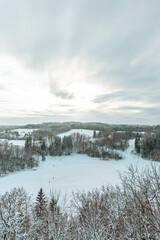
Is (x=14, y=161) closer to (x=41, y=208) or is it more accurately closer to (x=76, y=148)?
(x=76, y=148)

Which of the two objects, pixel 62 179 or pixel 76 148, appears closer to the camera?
pixel 62 179

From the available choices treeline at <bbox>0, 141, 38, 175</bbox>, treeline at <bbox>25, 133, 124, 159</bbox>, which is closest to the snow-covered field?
treeline at <bbox>0, 141, 38, 175</bbox>

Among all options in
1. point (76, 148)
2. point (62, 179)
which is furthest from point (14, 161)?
point (76, 148)

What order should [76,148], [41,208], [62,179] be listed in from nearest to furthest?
[41,208] < [62,179] < [76,148]

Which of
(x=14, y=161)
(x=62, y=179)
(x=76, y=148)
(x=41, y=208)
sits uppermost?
(x=41, y=208)

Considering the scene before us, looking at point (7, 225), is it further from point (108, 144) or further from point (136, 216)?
point (108, 144)

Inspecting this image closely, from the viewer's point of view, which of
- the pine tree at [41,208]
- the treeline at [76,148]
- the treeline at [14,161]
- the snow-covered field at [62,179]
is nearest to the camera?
the pine tree at [41,208]

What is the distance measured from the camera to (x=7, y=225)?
8.27m

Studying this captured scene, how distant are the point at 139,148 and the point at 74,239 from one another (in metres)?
82.2

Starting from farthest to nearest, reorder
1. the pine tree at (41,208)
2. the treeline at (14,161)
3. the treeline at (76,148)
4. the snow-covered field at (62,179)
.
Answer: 1. the treeline at (76,148)
2. the treeline at (14,161)
3. the snow-covered field at (62,179)
4. the pine tree at (41,208)

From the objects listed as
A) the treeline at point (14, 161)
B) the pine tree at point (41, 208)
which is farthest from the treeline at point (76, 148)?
the pine tree at point (41, 208)

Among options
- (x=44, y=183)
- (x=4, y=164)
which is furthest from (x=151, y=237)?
(x=4, y=164)

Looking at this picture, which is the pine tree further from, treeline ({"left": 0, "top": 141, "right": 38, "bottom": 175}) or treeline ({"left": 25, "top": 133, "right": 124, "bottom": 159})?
treeline ({"left": 25, "top": 133, "right": 124, "bottom": 159})

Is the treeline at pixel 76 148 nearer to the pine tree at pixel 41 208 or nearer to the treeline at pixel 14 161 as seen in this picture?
the treeline at pixel 14 161
